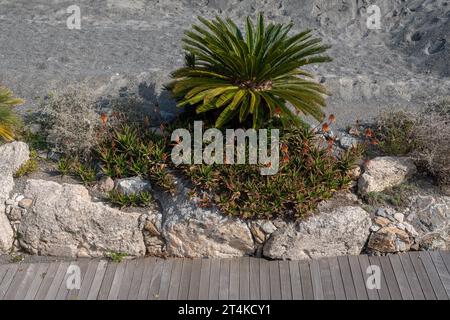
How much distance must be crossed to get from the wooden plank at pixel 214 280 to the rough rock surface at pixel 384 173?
89.7 inches

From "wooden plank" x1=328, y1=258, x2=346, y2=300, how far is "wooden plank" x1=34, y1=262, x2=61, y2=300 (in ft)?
12.1

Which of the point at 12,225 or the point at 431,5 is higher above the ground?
the point at 431,5

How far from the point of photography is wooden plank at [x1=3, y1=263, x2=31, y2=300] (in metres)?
6.38

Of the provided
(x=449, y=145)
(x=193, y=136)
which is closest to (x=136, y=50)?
(x=193, y=136)

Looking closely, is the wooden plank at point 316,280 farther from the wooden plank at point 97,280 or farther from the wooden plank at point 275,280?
the wooden plank at point 97,280

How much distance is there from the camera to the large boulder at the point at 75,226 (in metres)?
6.83

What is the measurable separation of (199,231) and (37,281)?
2.21m

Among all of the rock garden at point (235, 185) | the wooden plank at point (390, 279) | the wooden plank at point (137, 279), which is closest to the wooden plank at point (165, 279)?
the rock garden at point (235, 185)

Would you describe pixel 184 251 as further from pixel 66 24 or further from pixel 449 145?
pixel 66 24

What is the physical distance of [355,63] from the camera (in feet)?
32.7

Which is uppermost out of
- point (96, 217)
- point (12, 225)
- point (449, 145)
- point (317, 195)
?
point (449, 145)

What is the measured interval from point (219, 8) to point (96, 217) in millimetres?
6937

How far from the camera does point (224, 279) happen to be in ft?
21.6

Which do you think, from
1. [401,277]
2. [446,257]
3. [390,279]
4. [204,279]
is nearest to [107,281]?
[204,279]
